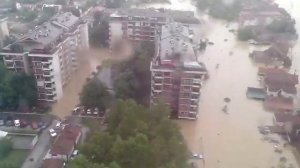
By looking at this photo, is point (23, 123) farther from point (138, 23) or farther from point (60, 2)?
point (60, 2)

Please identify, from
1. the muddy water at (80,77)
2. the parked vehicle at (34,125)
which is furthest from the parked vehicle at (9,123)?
the muddy water at (80,77)

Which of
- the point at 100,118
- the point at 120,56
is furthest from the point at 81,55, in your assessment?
the point at 100,118

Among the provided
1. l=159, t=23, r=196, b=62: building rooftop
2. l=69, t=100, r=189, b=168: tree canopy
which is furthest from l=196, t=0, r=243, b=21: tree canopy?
l=69, t=100, r=189, b=168: tree canopy

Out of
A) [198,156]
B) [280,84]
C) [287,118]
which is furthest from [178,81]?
[280,84]

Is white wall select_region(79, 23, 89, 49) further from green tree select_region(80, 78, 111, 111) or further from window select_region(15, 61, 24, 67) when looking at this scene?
green tree select_region(80, 78, 111, 111)

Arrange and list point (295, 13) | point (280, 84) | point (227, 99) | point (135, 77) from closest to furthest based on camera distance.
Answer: point (135, 77)
point (227, 99)
point (280, 84)
point (295, 13)
